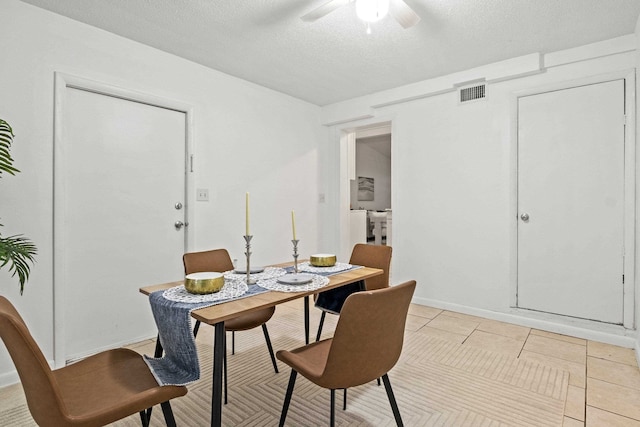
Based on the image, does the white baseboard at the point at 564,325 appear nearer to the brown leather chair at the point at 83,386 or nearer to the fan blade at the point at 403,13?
the fan blade at the point at 403,13

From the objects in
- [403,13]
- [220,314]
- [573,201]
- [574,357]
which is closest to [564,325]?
[574,357]

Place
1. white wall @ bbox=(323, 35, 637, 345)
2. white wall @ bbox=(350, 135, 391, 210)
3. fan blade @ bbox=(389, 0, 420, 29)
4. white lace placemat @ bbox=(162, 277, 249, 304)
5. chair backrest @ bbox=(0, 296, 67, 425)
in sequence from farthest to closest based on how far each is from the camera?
1. white wall @ bbox=(350, 135, 391, 210)
2. white wall @ bbox=(323, 35, 637, 345)
3. fan blade @ bbox=(389, 0, 420, 29)
4. white lace placemat @ bbox=(162, 277, 249, 304)
5. chair backrest @ bbox=(0, 296, 67, 425)

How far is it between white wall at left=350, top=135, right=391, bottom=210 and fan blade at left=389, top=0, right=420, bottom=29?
5520 millimetres

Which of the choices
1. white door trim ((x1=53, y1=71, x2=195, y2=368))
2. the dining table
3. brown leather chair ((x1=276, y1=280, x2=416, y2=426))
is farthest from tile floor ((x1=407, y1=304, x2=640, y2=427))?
white door trim ((x1=53, y1=71, x2=195, y2=368))

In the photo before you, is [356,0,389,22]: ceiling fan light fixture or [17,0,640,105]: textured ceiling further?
[17,0,640,105]: textured ceiling

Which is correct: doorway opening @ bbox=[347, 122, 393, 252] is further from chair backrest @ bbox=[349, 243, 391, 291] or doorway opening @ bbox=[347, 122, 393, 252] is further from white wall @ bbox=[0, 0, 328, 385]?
chair backrest @ bbox=[349, 243, 391, 291]

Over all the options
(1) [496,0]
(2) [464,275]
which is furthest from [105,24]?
(2) [464,275]

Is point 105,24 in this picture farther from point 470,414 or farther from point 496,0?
point 470,414

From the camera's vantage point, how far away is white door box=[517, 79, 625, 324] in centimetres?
267

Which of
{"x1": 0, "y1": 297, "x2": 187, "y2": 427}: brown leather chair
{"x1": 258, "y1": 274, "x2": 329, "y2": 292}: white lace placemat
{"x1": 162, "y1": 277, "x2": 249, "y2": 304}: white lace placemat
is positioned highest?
{"x1": 258, "y1": 274, "x2": 329, "y2": 292}: white lace placemat

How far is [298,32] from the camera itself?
8.21 ft

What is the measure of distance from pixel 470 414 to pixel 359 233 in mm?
3784

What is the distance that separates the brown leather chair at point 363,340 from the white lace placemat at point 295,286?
1.04 ft

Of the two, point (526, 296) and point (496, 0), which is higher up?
point (496, 0)
